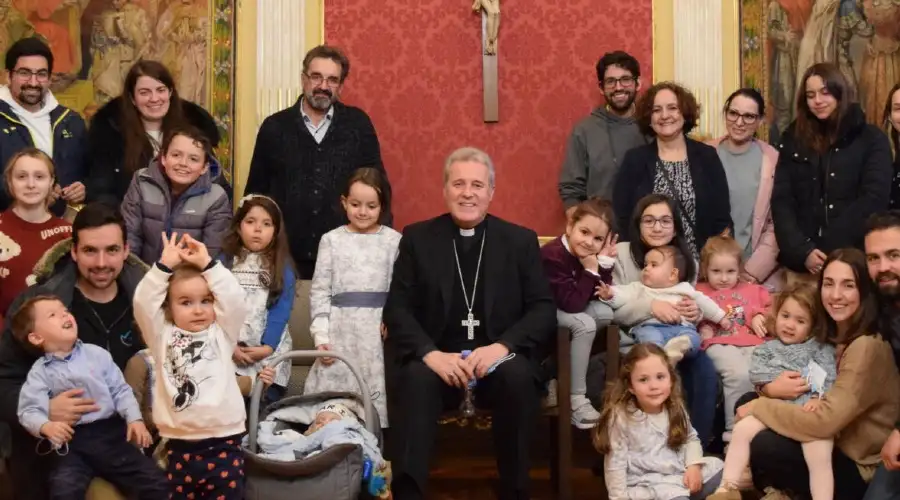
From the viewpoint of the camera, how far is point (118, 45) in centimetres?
648

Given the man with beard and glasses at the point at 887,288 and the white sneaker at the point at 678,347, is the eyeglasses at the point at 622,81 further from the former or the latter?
the man with beard and glasses at the point at 887,288

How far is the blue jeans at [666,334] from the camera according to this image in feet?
15.9

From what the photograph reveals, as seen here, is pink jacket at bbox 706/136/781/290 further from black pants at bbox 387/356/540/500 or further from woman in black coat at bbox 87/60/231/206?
woman in black coat at bbox 87/60/231/206

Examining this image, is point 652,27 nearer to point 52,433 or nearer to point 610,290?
point 610,290

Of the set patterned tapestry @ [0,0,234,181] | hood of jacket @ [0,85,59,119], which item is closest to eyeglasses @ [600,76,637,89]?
patterned tapestry @ [0,0,234,181]

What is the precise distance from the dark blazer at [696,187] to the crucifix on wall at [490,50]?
1183mm

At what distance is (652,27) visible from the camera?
21.7 ft

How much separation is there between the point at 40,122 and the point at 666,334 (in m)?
3.08

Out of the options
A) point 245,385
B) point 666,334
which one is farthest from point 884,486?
point 245,385

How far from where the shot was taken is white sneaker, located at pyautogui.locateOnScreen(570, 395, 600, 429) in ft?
15.8

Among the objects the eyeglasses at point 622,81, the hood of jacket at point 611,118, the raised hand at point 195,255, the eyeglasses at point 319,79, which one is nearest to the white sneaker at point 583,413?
the raised hand at point 195,255

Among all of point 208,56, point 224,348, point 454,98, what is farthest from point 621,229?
point 208,56

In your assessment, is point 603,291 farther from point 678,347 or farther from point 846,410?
point 846,410

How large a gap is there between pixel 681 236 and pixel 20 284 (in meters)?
2.84
